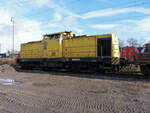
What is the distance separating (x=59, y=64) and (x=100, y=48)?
14.2ft

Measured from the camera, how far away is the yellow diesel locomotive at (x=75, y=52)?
1184 centimetres

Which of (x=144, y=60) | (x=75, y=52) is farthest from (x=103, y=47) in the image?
(x=144, y=60)

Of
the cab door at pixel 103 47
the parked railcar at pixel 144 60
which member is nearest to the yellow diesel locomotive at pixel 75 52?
the cab door at pixel 103 47

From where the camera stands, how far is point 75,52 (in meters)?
13.4

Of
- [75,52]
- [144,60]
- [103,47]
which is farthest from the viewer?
[75,52]

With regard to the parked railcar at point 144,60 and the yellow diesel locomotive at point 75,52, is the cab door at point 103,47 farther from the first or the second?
the parked railcar at point 144,60

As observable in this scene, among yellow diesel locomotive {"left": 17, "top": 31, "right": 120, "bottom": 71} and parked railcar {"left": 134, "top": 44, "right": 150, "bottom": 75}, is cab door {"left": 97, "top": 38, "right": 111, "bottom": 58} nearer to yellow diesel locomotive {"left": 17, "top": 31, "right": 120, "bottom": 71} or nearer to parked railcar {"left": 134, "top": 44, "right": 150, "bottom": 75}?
yellow diesel locomotive {"left": 17, "top": 31, "right": 120, "bottom": 71}

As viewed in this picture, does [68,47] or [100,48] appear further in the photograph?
[68,47]

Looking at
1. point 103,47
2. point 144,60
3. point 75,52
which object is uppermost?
point 103,47

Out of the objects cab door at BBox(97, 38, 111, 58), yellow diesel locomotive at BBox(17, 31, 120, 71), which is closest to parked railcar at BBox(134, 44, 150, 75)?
yellow diesel locomotive at BBox(17, 31, 120, 71)

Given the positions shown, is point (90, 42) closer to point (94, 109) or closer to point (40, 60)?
point (40, 60)

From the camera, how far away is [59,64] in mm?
14195

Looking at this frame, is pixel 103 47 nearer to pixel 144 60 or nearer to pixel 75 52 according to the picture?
pixel 75 52

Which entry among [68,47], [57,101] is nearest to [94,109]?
[57,101]
